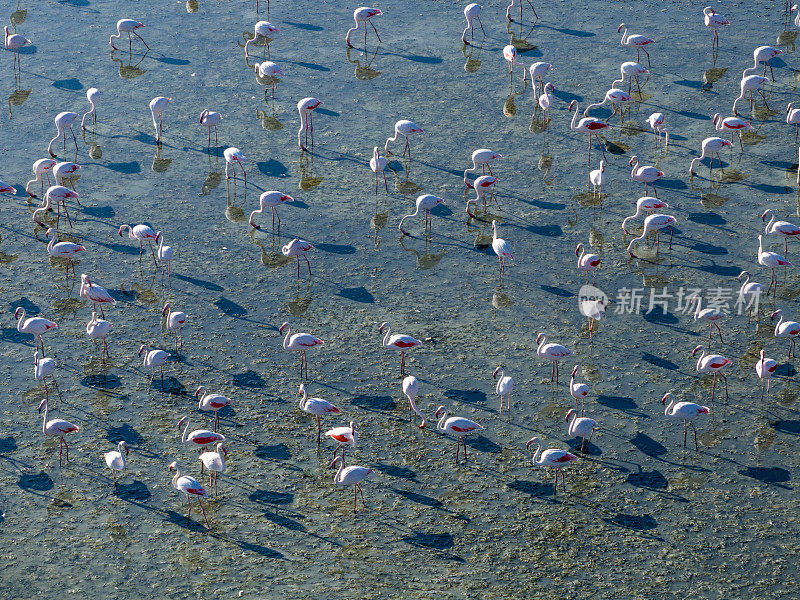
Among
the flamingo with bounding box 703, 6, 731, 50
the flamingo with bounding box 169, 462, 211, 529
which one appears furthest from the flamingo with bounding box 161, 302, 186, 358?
the flamingo with bounding box 703, 6, 731, 50

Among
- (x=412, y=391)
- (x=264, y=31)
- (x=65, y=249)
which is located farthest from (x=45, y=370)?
(x=264, y=31)

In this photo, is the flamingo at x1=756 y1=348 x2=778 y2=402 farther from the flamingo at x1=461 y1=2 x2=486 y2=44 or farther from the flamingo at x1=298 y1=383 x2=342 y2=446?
the flamingo at x1=461 y1=2 x2=486 y2=44

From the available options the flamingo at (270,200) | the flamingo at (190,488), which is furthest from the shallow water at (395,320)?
the flamingo at (270,200)

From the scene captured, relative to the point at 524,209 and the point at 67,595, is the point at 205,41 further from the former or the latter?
the point at 67,595

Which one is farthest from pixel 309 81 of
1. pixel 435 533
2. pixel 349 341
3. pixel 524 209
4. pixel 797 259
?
pixel 435 533

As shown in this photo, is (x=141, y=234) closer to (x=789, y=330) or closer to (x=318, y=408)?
(x=318, y=408)

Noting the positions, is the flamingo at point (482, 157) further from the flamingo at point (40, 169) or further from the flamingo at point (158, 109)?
the flamingo at point (40, 169)
